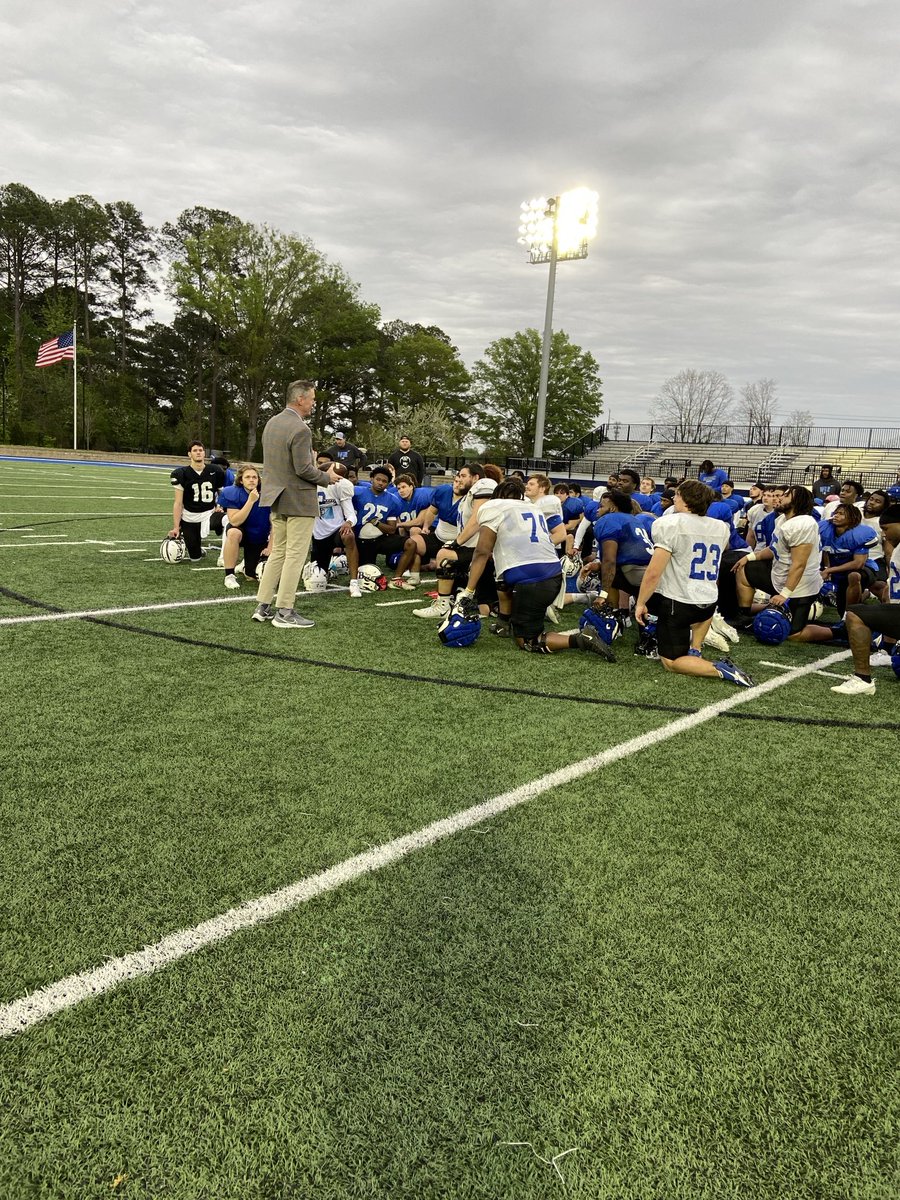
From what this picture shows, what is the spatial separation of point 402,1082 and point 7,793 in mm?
2387

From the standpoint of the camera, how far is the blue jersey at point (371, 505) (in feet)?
Result: 31.2

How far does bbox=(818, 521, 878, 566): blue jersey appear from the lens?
27.0ft

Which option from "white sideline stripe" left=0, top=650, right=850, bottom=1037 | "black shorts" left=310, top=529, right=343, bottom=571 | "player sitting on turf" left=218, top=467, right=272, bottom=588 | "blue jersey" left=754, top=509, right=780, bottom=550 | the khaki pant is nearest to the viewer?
"white sideline stripe" left=0, top=650, right=850, bottom=1037

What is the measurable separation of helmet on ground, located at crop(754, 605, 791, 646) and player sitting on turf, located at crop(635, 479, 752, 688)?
4.77 ft

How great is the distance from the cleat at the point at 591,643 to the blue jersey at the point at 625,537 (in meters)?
1.47

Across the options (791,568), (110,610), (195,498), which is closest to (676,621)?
(791,568)

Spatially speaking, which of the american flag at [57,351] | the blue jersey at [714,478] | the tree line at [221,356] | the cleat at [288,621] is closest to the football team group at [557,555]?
the cleat at [288,621]

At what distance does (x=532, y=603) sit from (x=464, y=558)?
1817 mm

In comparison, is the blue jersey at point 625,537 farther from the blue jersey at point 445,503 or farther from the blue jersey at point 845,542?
the blue jersey at point 445,503

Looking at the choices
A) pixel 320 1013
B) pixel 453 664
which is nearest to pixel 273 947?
pixel 320 1013

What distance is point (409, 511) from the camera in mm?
10148

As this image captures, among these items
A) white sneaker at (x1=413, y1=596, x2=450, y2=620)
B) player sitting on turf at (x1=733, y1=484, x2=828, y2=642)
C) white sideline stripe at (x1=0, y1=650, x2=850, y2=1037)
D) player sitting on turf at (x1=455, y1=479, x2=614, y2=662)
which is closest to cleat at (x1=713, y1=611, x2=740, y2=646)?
player sitting on turf at (x1=733, y1=484, x2=828, y2=642)

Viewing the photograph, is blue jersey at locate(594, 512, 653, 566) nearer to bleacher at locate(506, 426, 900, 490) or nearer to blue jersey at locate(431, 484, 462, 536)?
Result: blue jersey at locate(431, 484, 462, 536)

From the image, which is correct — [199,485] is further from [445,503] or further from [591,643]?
[591,643]
